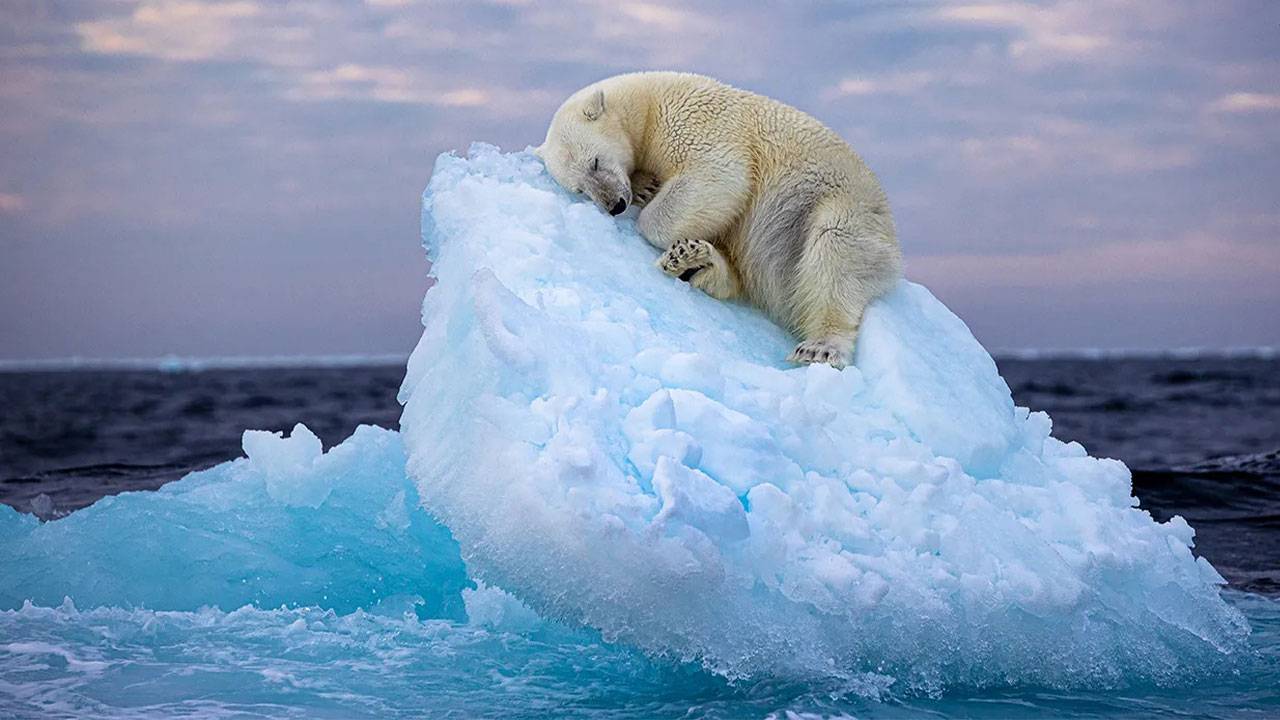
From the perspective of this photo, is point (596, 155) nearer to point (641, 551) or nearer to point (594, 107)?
point (594, 107)

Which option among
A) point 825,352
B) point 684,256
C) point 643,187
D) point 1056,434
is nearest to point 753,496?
point 825,352

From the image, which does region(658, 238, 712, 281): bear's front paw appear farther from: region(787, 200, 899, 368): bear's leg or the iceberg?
region(787, 200, 899, 368): bear's leg

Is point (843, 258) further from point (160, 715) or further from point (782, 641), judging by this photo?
point (160, 715)

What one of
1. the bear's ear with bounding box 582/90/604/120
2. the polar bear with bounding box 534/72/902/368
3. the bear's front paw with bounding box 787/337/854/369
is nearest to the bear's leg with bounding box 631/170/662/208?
the polar bear with bounding box 534/72/902/368

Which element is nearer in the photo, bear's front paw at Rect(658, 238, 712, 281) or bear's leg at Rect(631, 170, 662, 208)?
bear's front paw at Rect(658, 238, 712, 281)

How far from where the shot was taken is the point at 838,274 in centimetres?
548

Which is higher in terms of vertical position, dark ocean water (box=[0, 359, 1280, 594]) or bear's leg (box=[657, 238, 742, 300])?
bear's leg (box=[657, 238, 742, 300])

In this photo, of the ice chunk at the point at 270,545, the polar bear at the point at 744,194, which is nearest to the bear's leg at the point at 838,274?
the polar bear at the point at 744,194

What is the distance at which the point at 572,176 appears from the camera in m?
5.70

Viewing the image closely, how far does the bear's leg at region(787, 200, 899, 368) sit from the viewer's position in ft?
17.9

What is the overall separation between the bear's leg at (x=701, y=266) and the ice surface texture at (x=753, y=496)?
4.8 inches

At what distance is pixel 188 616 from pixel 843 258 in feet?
11.9

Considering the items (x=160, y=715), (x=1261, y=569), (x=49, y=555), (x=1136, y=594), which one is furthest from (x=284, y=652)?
(x=1261, y=569)

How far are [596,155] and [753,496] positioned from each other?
6.96 feet
